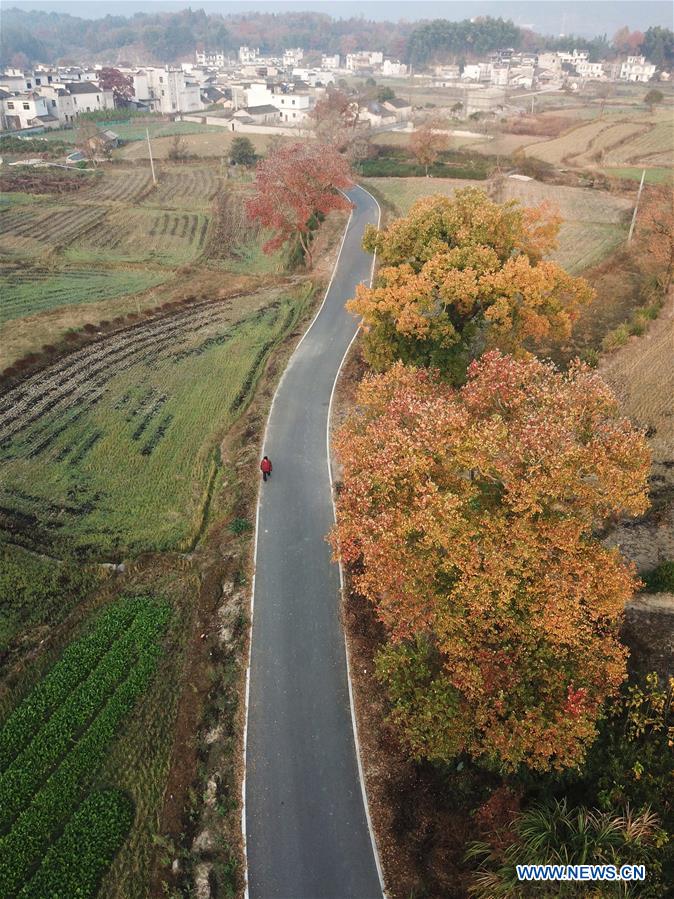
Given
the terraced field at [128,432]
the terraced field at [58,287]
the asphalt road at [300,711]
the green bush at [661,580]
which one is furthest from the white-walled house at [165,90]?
the green bush at [661,580]

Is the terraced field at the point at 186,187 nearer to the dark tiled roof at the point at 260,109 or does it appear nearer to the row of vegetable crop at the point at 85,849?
the dark tiled roof at the point at 260,109

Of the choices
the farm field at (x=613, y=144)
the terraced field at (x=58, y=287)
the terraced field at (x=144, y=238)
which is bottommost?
the terraced field at (x=58, y=287)

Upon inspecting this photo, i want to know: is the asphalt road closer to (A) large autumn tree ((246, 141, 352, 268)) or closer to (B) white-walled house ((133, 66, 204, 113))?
(A) large autumn tree ((246, 141, 352, 268))

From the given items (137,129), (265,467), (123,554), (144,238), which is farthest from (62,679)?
(137,129)

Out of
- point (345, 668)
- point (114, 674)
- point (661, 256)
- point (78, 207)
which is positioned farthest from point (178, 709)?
point (78, 207)

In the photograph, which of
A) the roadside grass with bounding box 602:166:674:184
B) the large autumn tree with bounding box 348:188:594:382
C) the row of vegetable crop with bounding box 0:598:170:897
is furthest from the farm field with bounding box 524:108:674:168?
the row of vegetable crop with bounding box 0:598:170:897

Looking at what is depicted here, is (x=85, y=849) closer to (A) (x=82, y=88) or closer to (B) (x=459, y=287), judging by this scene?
→ (B) (x=459, y=287)
